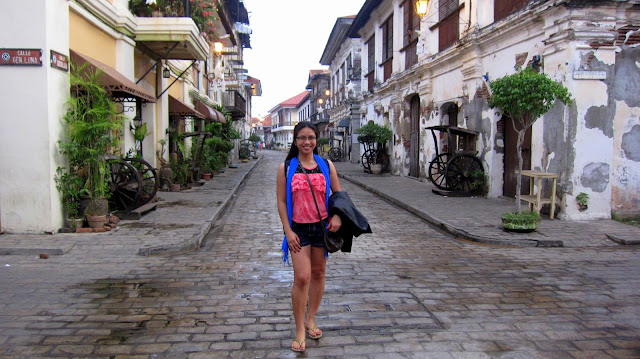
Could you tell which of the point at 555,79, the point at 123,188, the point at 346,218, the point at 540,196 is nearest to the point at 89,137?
the point at 123,188

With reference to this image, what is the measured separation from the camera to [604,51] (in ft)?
27.4

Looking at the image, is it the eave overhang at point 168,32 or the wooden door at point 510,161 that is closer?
the eave overhang at point 168,32

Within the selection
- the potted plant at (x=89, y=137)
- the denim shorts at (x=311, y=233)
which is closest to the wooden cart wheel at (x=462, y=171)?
the potted plant at (x=89, y=137)

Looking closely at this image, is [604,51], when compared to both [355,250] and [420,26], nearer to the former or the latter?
[355,250]

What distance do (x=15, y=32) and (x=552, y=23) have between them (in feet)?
28.6

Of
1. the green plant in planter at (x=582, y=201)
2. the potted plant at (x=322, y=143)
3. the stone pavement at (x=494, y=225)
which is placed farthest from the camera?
the potted plant at (x=322, y=143)

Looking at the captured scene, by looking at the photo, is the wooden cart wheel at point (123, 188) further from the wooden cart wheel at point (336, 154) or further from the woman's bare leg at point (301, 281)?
the wooden cart wheel at point (336, 154)

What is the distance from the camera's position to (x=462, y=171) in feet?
39.2

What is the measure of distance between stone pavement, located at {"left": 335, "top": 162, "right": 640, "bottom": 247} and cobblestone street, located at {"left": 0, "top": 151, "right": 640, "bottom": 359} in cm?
24

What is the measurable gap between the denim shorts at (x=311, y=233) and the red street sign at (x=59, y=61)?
17.8ft

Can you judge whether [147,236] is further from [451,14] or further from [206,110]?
[206,110]

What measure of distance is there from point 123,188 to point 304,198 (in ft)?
20.4

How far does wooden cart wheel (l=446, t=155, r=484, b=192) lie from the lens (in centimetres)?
1182

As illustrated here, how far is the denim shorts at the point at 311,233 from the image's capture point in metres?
3.47
